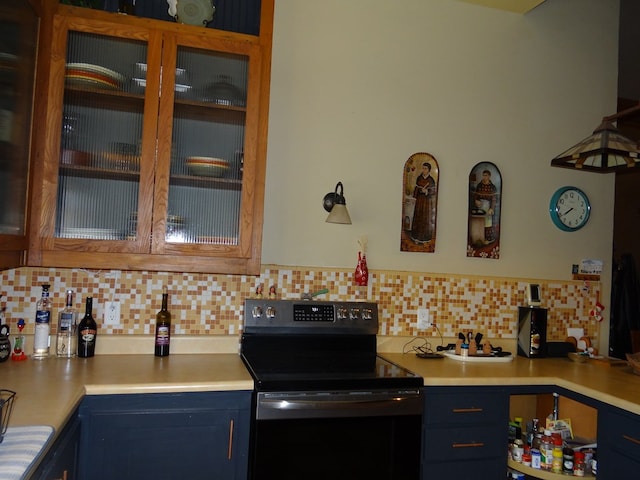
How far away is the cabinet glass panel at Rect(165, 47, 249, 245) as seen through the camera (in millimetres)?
2039

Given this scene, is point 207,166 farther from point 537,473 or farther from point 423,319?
point 537,473

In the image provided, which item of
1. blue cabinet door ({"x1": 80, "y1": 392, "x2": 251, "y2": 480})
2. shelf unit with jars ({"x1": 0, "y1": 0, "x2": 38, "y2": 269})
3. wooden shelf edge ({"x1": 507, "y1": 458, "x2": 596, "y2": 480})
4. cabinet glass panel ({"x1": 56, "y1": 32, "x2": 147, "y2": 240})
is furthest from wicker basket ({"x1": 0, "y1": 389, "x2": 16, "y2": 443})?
wooden shelf edge ({"x1": 507, "y1": 458, "x2": 596, "y2": 480})

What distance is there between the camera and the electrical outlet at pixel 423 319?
261 centimetres

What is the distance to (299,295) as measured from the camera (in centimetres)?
243

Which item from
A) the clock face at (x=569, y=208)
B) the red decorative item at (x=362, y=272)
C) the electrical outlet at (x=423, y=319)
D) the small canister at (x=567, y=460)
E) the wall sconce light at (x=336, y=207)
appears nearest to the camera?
the small canister at (x=567, y=460)

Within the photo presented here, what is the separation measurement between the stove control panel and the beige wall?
0.27m

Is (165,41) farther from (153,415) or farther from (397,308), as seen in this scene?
(397,308)

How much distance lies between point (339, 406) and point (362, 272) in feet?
2.68

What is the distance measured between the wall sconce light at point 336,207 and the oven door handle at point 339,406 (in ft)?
2.90

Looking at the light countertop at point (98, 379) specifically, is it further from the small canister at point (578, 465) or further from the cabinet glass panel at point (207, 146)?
the small canister at point (578, 465)

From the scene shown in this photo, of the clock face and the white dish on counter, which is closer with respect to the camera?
the white dish on counter

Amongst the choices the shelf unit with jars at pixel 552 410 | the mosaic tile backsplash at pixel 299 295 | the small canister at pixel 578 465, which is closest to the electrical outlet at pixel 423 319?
the mosaic tile backsplash at pixel 299 295

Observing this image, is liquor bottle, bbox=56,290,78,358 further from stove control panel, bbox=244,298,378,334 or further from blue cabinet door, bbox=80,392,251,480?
stove control panel, bbox=244,298,378,334

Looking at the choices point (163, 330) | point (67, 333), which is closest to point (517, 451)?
point (163, 330)
